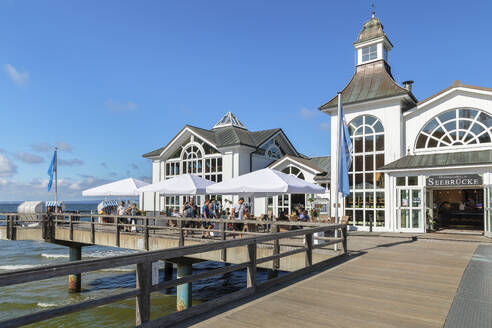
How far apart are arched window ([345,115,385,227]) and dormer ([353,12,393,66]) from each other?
13.6ft

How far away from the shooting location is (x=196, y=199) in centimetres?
2547

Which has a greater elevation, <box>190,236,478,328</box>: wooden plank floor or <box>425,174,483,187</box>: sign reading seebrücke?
<box>425,174,483,187</box>: sign reading seebrücke

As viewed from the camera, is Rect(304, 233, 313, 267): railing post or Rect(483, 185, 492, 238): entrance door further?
Rect(483, 185, 492, 238): entrance door

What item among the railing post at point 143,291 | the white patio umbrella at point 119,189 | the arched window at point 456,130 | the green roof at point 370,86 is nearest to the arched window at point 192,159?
the white patio umbrella at point 119,189

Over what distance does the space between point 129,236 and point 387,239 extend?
33.2 ft

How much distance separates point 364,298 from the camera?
546cm

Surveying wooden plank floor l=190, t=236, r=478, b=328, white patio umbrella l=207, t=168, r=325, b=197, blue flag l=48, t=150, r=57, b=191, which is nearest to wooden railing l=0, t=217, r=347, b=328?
wooden plank floor l=190, t=236, r=478, b=328

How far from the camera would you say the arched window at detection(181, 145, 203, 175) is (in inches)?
1027

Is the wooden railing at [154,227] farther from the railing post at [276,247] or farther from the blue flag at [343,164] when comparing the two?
the blue flag at [343,164]

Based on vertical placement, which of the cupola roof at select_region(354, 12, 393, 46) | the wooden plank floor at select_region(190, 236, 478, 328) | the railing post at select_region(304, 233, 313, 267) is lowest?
the wooden plank floor at select_region(190, 236, 478, 328)

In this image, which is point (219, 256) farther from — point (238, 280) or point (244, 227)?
point (238, 280)

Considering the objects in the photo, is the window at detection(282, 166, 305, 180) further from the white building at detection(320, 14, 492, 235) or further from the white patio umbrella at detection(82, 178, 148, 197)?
the white patio umbrella at detection(82, 178, 148, 197)

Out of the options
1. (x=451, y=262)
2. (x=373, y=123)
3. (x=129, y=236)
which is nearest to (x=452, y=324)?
(x=451, y=262)

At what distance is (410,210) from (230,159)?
39.2 ft
